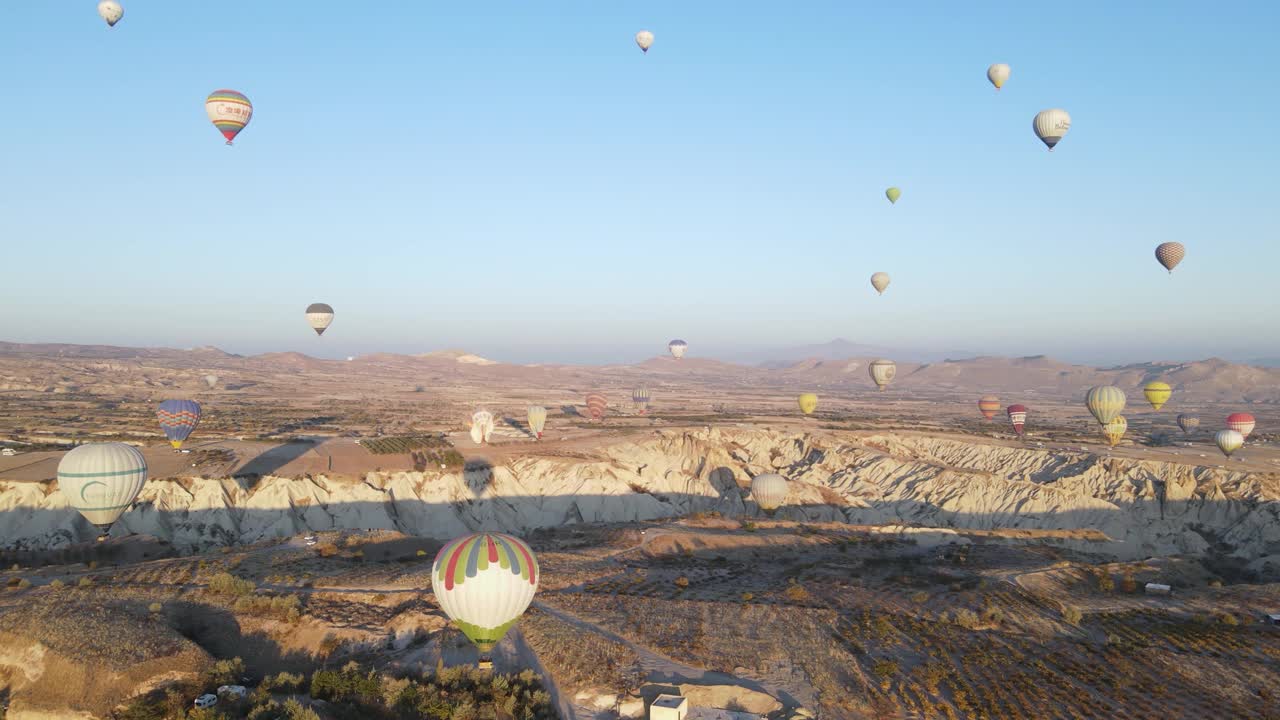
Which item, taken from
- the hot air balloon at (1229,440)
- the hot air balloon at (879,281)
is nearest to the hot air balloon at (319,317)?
the hot air balloon at (879,281)

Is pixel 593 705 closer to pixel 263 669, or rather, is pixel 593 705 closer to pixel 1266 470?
pixel 263 669

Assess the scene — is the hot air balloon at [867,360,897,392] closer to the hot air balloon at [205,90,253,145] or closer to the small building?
the hot air balloon at [205,90,253,145]

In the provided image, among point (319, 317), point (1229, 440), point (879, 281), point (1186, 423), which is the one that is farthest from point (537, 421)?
point (1186, 423)

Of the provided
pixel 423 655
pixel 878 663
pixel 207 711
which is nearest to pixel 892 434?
pixel 878 663

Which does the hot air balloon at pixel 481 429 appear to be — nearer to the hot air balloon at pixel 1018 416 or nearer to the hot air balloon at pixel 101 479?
the hot air balloon at pixel 101 479

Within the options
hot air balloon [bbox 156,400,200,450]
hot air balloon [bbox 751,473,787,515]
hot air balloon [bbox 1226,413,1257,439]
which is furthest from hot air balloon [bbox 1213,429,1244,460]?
hot air balloon [bbox 156,400,200,450]

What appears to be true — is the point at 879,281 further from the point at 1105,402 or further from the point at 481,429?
the point at 481,429
